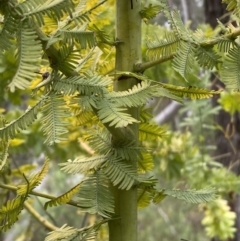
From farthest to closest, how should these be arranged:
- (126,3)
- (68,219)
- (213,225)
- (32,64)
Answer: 1. (68,219)
2. (213,225)
3. (126,3)
4. (32,64)

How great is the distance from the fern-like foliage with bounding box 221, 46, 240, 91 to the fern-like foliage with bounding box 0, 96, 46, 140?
0.39 ft

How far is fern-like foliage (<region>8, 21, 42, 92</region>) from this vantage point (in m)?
0.22

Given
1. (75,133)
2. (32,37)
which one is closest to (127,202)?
(32,37)

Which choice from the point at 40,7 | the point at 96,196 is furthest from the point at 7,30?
the point at 96,196

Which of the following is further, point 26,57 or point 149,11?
point 149,11

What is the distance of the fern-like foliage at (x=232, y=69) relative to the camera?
31cm

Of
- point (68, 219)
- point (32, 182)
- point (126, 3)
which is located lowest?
point (68, 219)

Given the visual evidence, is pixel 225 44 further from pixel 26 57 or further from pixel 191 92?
pixel 26 57

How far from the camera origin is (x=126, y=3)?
33 centimetres

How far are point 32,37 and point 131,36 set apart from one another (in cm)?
11

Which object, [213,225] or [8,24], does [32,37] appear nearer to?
[8,24]

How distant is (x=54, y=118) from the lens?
0.87 feet

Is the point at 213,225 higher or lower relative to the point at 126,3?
lower

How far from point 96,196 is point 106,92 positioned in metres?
0.07
